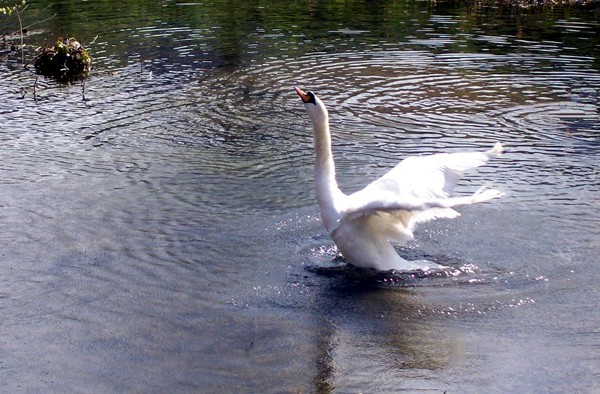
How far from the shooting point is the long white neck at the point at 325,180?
→ 812 centimetres

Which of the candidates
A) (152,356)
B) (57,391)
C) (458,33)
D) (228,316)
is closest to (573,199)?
(228,316)

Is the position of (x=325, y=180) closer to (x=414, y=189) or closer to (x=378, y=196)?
(x=378, y=196)

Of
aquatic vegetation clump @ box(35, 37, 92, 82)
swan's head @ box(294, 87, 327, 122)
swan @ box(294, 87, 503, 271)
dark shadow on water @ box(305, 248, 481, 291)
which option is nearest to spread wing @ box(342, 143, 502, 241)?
swan @ box(294, 87, 503, 271)

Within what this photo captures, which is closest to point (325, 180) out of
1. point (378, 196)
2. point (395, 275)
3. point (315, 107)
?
point (378, 196)

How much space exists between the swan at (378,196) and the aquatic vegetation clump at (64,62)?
10.7 metres

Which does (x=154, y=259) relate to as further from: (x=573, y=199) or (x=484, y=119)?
(x=484, y=119)

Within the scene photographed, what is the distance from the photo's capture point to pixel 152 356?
22.1ft

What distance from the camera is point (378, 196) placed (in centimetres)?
810

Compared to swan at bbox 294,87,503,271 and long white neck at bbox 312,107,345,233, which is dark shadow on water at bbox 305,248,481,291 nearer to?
swan at bbox 294,87,503,271

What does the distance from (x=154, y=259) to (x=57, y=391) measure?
2487 millimetres

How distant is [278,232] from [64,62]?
34.5ft

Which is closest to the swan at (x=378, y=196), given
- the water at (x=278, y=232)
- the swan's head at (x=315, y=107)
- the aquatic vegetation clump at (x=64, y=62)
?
the swan's head at (x=315, y=107)

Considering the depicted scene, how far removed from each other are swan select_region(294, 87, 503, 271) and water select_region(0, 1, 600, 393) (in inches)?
9.6

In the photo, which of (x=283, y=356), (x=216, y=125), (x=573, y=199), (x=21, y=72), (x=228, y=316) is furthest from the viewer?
(x=21, y=72)
